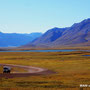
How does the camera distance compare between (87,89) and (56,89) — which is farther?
(56,89)

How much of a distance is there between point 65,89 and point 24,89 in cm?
498

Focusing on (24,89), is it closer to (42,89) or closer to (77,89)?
(42,89)

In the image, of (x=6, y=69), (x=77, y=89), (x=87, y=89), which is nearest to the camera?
(x=87, y=89)

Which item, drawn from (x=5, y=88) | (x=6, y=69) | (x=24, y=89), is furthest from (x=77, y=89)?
(x=6, y=69)

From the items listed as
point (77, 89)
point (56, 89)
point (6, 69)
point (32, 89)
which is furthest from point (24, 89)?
point (6, 69)

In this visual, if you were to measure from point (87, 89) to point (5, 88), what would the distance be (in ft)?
33.8

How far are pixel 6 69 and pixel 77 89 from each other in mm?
30165

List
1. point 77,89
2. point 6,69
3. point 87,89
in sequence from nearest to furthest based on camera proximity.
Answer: point 87,89 → point 77,89 → point 6,69

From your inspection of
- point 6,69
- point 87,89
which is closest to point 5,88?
point 87,89

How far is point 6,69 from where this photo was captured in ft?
187

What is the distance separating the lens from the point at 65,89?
30391mm

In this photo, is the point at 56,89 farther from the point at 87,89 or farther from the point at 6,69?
the point at 6,69

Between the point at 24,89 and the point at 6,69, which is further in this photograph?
the point at 6,69

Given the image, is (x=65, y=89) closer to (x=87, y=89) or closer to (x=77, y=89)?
(x=77, y=89)
